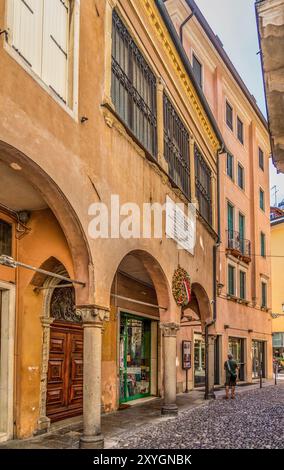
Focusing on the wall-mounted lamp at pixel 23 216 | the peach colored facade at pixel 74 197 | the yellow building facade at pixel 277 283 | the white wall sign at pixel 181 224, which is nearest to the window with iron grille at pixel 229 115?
the white wall sign at pixel 181 224

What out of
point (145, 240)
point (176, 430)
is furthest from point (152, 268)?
point (176, 430)

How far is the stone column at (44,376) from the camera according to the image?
9.98 meters

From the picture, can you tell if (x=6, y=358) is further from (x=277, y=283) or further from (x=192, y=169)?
(x=277, y=283)

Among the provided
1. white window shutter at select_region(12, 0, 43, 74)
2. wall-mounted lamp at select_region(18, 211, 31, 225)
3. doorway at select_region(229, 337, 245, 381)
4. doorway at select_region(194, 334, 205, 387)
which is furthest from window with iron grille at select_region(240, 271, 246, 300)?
white window shutter at select_region(12, 0, 43, 74)

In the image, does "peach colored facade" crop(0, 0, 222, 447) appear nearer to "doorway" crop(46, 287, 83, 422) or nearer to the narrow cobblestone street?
"doorway" crop(46, 287, 83, 422)

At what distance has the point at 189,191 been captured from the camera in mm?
15945

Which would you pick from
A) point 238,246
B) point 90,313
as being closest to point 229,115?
point 238,246

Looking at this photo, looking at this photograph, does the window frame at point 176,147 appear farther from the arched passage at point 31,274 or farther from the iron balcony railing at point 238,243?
the iron balcony railing at point 238,243

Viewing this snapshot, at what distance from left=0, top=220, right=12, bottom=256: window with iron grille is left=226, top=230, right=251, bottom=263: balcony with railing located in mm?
15710

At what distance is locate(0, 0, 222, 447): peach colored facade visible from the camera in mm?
7316

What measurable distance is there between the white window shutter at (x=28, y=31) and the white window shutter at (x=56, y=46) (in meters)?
0.14

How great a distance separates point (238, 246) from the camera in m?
26.0
